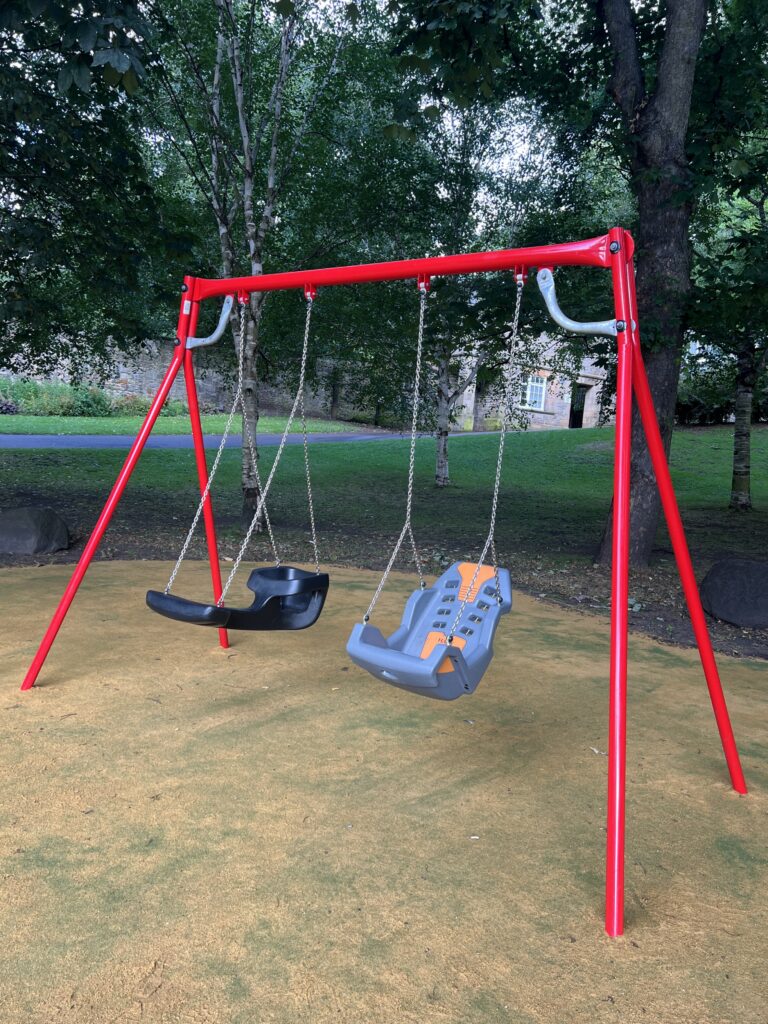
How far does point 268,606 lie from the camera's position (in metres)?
3.89

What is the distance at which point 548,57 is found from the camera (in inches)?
324

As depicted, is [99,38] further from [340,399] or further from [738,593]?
[340,399]

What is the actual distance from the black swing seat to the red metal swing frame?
2.59 feet

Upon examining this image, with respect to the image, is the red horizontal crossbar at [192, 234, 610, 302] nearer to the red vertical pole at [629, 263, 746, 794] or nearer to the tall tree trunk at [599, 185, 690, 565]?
the red vertical pole at [629, 263, 746, 794]

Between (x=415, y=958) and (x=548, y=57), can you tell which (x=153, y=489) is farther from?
(x=415, y=958)

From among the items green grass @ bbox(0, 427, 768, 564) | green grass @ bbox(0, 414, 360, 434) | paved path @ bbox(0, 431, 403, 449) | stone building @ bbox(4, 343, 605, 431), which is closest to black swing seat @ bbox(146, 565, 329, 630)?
green grass @ bbox(0, 427, 768, 564)

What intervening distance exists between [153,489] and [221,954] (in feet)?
35.4

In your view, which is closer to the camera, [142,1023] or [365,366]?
[142,1023]

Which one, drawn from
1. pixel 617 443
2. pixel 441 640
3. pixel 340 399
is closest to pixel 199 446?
pixel 441 640

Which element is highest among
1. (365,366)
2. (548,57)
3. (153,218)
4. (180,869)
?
(548,57)

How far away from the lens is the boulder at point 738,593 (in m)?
6.18

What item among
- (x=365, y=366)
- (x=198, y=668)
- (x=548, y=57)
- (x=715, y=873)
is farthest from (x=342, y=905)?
(x=365, y=366)

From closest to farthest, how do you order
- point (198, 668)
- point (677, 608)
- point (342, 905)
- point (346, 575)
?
point (342, 905), point (198, 668), point (677, 608), point (346, 575)

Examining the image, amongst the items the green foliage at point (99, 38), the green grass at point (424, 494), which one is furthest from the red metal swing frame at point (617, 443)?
the green grass at point (424, 494)
